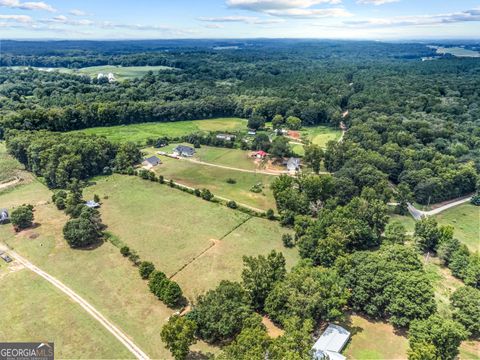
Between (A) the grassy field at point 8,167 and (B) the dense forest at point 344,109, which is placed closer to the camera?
(B) the dense forest at point 344,109

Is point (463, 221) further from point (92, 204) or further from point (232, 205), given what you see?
point (92, 204)

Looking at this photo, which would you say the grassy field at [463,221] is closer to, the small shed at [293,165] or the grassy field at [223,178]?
the grassy field at [223,178]

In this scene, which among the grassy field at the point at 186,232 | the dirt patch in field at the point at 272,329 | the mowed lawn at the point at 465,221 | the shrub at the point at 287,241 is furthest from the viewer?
the mowed lawn at the point at 465,221

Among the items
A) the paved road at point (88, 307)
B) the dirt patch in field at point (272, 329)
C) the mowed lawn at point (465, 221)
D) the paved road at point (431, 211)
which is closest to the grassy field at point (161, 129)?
the paved road at point (88, 307)

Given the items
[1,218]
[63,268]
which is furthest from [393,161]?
[1,218]

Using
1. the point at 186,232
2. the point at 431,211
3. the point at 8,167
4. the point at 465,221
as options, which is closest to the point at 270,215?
the point at 186,232

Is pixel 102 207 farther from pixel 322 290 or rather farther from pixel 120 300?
pixel 322 290
